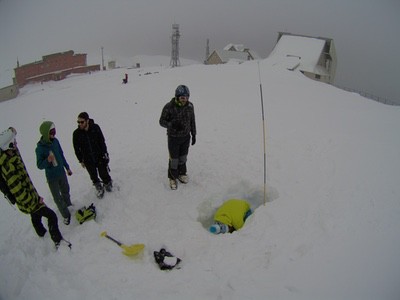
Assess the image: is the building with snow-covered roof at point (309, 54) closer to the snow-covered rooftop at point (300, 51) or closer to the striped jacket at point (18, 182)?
the snow-covered rooftop at point (300, 51)

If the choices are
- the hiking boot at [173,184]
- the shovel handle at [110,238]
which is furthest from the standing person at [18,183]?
the hiking boot at [173,184]

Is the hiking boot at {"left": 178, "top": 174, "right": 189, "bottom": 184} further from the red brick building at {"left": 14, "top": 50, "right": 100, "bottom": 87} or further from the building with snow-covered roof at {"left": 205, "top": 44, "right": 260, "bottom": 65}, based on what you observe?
the red brick building at {"left": 14, "top": 50, "right": 100, "bottom": 87}

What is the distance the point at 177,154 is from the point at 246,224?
2.15 meters

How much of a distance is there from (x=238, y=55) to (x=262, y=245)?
1819 inches

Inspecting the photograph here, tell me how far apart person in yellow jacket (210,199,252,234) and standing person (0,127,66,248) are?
2723 millimetres

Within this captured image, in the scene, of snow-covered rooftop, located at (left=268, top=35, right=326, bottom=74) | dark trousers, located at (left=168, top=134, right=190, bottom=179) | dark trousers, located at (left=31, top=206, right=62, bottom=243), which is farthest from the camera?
snow-covered rooftop, located at (left=268, top=35, right=326, bottom=74)

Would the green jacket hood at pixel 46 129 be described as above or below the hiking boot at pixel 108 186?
above

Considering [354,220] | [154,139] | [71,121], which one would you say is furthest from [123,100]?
[354,220]

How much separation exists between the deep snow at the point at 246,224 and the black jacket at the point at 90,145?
0.92 metres

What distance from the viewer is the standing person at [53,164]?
15.3 feet

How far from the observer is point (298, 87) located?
620 inches

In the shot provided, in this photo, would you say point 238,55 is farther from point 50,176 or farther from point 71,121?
point 50,176

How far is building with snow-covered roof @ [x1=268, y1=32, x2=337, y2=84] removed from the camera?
33.4 m

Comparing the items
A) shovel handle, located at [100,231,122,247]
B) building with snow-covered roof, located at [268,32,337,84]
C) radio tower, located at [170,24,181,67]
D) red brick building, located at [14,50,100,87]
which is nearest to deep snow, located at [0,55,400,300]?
shovel handle, located at [100,231,122,247]
